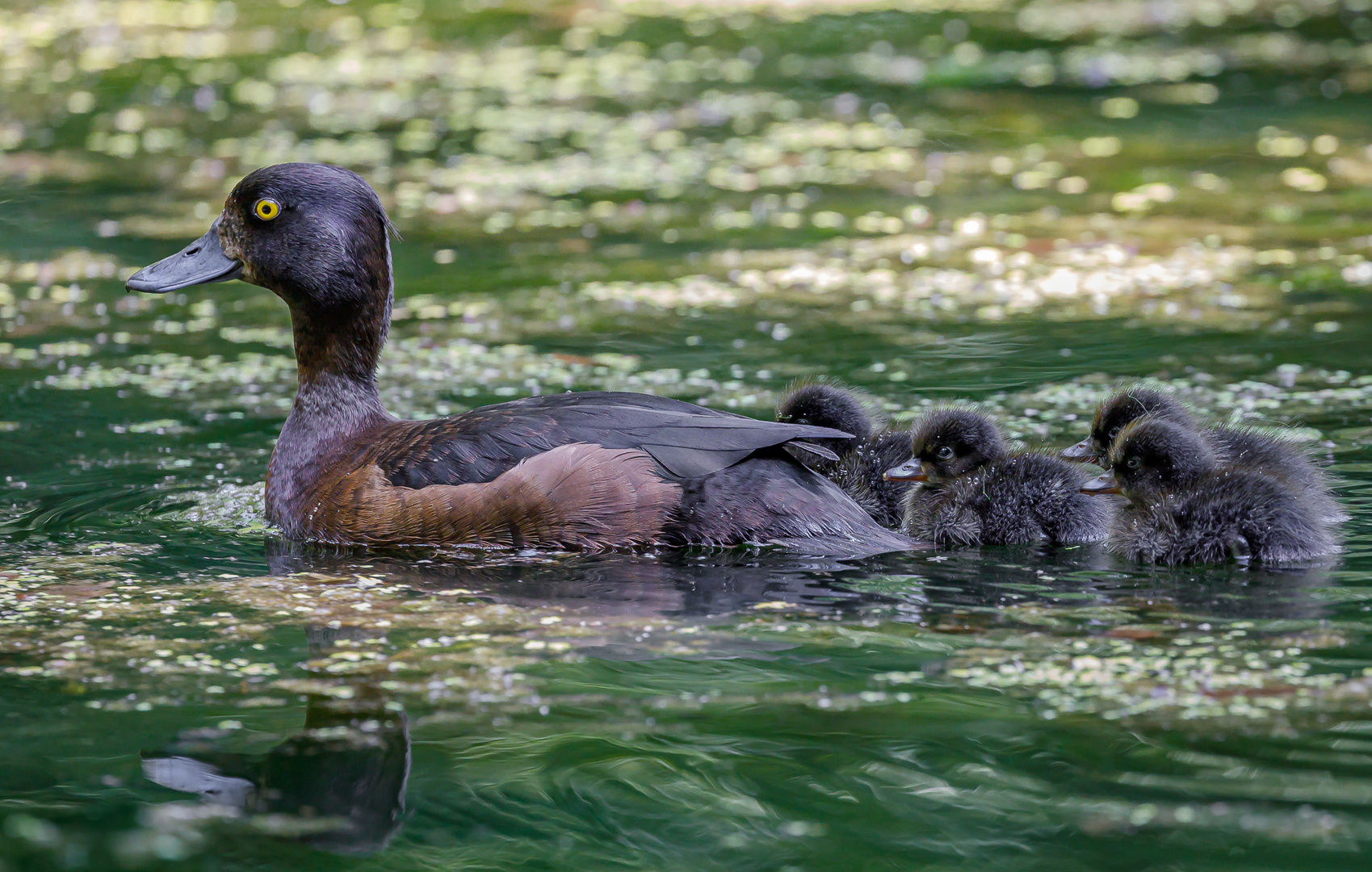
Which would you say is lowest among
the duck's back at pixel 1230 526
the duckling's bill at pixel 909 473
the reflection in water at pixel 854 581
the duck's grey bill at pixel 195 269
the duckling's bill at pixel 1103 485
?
the reflection in water at pixel 854 581

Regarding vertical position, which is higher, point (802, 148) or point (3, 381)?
point (802, 148)

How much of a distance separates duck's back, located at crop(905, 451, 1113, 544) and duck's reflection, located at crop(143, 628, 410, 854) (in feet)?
8.37

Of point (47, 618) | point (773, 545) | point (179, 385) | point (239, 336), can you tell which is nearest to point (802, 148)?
point (239, 336)

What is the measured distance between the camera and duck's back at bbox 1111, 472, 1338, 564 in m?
5.70

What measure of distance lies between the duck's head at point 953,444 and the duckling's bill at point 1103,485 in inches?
16.9

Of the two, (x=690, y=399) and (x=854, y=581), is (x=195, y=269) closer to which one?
(x=690, y=399)

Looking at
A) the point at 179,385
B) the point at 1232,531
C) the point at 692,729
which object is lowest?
the point at 692,729

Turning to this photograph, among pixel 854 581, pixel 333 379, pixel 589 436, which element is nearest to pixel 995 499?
pixel 854 581

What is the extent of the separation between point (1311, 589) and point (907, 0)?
1712 cm

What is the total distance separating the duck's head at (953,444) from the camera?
258 inches

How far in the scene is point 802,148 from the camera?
14.3 m

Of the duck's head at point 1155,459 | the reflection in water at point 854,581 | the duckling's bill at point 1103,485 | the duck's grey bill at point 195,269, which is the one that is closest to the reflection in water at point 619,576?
the reflection in water at point 854,581

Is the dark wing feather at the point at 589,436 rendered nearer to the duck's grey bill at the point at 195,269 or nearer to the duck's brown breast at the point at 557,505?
the duck's brown breast at the point at 557,505

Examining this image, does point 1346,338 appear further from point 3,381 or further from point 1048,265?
point 3,381
